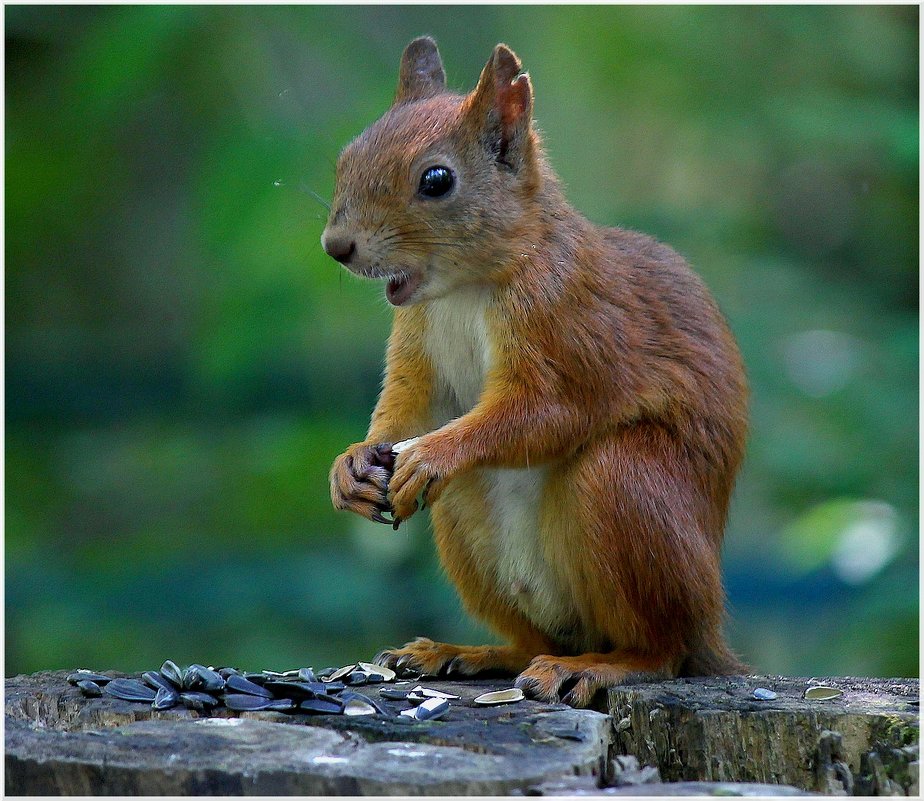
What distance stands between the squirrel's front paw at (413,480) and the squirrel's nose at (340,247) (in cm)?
47

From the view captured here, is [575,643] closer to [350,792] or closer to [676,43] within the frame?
[350,792]

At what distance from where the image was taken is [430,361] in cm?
329

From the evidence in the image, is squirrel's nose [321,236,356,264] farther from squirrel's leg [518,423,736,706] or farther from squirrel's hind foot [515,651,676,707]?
squirrel's hind foot [515,651,676,707]

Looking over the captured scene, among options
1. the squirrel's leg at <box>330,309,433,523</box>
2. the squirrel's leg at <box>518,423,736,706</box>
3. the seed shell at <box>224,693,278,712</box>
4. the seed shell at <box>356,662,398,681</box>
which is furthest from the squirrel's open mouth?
the seed shell at <box>224,693,278,712</box>

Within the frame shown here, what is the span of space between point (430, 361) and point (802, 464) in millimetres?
2049

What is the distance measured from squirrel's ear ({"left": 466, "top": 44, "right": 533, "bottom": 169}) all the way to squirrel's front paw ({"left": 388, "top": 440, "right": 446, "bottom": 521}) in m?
0.75

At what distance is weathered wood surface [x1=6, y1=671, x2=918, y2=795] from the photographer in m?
1.98

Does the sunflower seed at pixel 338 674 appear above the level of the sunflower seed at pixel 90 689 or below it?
above

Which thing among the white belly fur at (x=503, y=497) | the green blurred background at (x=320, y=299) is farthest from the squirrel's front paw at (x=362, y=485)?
the green blurred background at (x=320, y=299)

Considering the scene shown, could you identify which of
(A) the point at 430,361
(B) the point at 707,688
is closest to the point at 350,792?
(B) the point at 707,688

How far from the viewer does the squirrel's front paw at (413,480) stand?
291cm

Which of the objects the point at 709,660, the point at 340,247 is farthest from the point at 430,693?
the point at 340,247

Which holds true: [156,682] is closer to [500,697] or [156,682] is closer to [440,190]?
[500,697]

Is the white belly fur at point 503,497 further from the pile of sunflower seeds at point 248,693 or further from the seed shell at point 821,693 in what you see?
the seed shell at point 821,693
